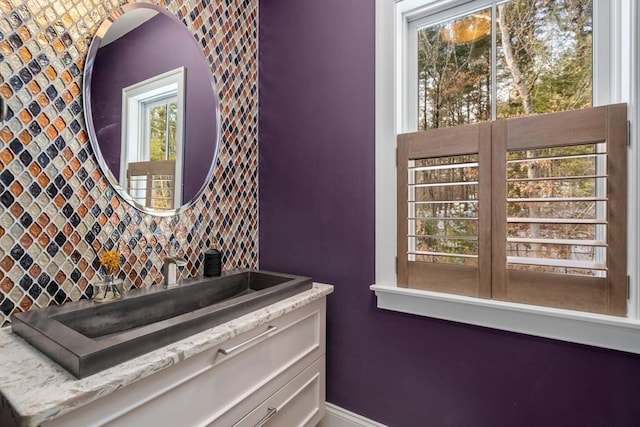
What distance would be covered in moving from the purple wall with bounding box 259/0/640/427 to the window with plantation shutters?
182 millimetres

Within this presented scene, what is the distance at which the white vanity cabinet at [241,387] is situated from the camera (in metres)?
0.73

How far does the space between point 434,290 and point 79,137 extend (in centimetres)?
150

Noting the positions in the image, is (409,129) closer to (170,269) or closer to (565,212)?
(565,212)

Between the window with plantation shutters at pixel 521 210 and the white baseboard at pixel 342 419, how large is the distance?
2.33ft

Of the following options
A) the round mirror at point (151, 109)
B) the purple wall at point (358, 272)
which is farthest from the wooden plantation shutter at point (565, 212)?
the round mirror at point (151, 109)

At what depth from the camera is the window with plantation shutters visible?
1.07 m

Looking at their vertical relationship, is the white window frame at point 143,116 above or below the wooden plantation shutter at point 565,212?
above

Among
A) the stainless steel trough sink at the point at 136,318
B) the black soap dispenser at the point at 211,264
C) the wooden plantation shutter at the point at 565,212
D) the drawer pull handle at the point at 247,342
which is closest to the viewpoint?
the stainless steel trough sink at the point at 136,318

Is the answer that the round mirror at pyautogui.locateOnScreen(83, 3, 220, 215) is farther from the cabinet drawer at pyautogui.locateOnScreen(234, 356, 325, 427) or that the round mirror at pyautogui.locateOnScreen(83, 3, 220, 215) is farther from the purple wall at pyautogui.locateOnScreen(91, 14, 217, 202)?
the cabinet drawer at pyautogui.locateOnScreen(234, 356, 325, 427)

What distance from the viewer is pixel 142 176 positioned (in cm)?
134

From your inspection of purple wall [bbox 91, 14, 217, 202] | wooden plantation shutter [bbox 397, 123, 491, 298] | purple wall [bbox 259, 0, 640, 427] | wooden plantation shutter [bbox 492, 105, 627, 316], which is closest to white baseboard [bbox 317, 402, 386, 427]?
purple wall [bbox 259, 0, 640, 427]

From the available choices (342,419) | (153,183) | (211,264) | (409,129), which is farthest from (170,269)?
(409,129)

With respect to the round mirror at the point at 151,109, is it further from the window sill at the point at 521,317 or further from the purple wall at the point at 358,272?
the window sill at the point at 521,317

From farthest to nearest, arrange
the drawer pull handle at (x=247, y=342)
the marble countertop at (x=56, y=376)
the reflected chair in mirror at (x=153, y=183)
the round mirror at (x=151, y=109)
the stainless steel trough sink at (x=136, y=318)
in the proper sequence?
1. the reflected chair in mirror at (x=153, y=183)
2. the round mirror at (x=151, y=109)
3. the drawer pull handle at (x=247, y=342)
4. the stainless steel trough sink at (x=136, y=318)
5. the marble countertop at (x=56, y=376)
